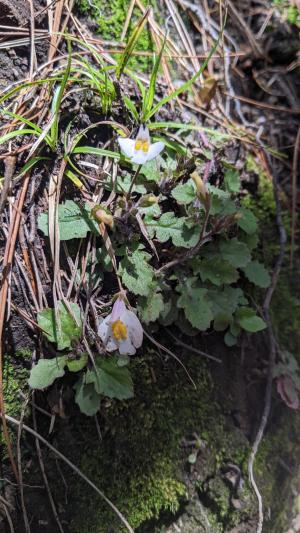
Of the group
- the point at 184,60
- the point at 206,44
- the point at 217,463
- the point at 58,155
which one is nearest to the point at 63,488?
the point at 217,463

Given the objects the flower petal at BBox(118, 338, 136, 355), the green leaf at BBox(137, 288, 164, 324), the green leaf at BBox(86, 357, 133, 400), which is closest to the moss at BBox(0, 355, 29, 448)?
the green leaf at BBox(86, 357, 133, 400)

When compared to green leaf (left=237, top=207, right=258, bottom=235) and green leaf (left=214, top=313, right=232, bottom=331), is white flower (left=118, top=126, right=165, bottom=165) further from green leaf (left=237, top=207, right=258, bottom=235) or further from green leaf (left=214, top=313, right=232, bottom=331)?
green leaf (left=214, top=313, right=232, bottom=331)

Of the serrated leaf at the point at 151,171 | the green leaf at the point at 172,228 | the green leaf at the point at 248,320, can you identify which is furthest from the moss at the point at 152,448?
the serrated leaf at the point at 151,171

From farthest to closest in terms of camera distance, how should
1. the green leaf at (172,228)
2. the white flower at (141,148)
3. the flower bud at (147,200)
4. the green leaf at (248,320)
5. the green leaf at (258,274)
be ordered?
the green leaf at (258,274) < the green leaf at (248,320) < the green leaf at (172,228) < the flower bud at (147,200) < the white flower at (141,148)

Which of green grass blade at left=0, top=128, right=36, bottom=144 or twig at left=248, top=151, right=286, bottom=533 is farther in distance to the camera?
twig at left=248, top=151, right=286, bottom=533

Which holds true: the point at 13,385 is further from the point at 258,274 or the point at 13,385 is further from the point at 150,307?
the point at 258,274

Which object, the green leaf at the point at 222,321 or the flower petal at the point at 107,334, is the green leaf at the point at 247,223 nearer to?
the green leaf at the point at 222,321
